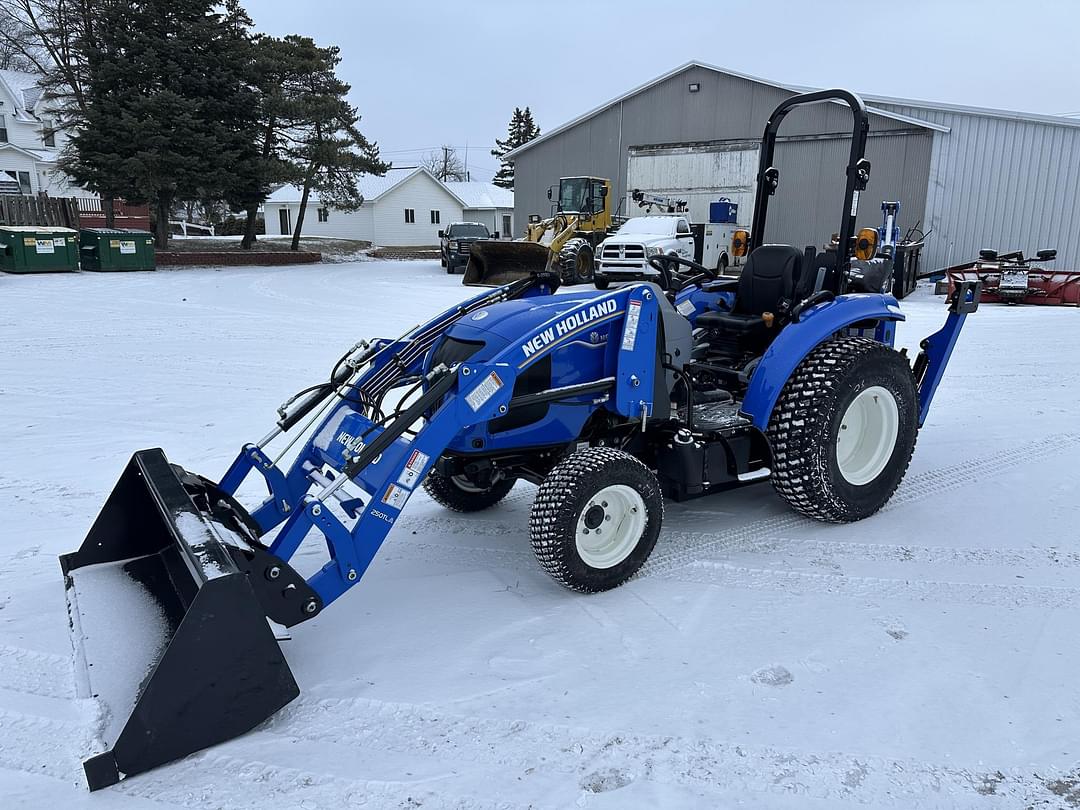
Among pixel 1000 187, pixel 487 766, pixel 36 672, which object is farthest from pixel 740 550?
pixel 1000 187

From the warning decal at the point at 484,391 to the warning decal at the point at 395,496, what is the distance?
42 cm

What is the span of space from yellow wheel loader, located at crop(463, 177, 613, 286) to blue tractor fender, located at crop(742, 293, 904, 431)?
1135cm

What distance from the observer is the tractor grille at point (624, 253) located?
57.1 feet

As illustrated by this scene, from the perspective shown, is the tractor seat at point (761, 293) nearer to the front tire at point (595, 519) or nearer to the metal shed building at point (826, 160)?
the front tire at point (595, 519)

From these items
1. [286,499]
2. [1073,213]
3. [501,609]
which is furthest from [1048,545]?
[1073,213]

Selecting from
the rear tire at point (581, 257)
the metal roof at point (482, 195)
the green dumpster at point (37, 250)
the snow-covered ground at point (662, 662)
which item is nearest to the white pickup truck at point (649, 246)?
the rear tire at point (581, 257)

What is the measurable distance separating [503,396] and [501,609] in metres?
0.89

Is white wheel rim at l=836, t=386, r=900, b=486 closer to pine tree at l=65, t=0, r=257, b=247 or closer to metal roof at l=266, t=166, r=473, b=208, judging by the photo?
pine tree at l=65, t=0, r=257, b=247

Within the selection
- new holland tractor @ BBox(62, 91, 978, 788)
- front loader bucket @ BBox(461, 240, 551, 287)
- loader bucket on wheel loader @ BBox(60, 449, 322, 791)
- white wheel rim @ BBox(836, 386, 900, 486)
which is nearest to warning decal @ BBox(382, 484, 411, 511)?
new holland tractor @ BBox(62, 91, 978, 788)

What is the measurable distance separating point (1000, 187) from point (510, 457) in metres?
19.5

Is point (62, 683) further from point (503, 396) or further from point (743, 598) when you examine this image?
point (743, 598)

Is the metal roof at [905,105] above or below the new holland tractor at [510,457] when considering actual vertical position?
above

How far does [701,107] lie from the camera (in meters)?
23.3

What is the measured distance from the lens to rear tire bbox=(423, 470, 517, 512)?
412 centimetres
